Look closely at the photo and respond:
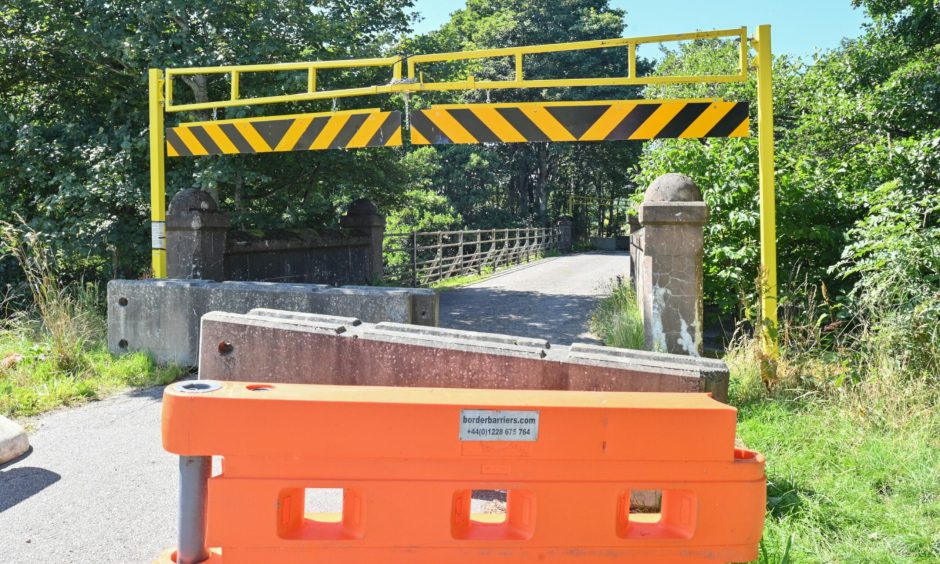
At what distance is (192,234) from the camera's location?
9039mm

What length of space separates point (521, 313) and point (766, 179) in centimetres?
541

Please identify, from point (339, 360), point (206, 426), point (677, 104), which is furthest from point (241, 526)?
point (677, 104)

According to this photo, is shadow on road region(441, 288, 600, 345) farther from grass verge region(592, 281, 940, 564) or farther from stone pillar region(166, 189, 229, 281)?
stone pillar region(166, 189, 229, 281)

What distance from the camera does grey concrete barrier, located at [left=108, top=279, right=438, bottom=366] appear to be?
6676 millimetres

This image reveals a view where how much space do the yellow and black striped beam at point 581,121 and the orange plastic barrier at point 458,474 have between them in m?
4.33

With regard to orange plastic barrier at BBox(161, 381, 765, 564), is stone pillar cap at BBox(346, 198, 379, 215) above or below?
above

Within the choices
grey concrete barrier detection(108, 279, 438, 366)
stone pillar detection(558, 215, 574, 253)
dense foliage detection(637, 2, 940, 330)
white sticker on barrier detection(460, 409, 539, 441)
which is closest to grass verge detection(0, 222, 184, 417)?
grey concrete barrier detection(108, 279, 438, 366)

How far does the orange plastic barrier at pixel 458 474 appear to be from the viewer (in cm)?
281

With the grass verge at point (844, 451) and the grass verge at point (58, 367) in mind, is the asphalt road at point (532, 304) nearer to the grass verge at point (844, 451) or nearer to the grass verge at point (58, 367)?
the grass verge at point (844, 451)

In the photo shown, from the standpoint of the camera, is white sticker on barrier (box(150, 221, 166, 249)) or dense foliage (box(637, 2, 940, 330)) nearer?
dense foliage (box(637, 2, 940, 330))

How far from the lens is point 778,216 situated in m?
7.56

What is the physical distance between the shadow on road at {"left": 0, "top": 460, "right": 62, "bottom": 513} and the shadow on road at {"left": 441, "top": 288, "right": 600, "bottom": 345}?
5.45m

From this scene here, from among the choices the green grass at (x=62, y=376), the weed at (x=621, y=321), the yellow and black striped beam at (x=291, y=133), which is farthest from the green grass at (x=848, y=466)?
the green grass at (x=62, y=376)

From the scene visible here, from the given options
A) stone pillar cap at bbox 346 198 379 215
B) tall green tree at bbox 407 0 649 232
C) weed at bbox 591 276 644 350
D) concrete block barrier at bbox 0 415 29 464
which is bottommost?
concrete block barrier at bbox 0 415 29 464
